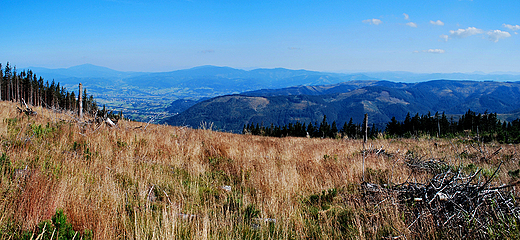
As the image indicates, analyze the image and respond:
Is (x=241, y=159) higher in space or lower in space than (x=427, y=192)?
lower

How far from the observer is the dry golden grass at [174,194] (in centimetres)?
286

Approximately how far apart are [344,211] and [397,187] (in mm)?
1201

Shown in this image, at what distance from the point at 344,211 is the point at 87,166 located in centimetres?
464

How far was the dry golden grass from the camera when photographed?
2.86 m

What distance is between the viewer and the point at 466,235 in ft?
9.77

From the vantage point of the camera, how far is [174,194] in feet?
13.8

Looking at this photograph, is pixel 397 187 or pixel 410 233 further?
pixel 397 187

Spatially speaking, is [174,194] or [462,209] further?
[174,194]

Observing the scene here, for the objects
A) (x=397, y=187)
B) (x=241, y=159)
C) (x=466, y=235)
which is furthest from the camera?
(x=241, y=159)

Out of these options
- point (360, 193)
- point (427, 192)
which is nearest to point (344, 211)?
point (360, 193)

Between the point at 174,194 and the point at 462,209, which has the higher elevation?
the point at 462,209

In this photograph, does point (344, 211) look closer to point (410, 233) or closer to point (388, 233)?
point (388, 233)

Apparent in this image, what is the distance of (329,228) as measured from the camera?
3301 millimetres

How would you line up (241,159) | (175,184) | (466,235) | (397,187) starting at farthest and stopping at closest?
(241,159)
(175,184)
(397,187)
(466,235)
